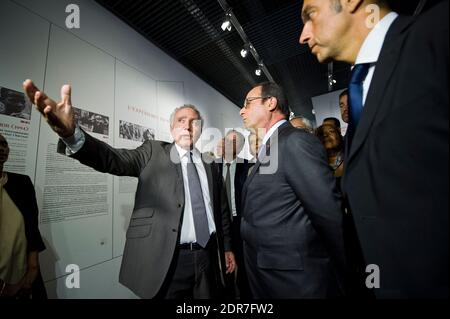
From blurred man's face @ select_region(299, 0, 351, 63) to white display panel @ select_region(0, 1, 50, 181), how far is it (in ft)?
8.12

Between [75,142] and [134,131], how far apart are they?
200 centimetres

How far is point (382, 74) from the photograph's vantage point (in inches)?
24.2

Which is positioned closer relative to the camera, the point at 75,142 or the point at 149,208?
the point at 75,142

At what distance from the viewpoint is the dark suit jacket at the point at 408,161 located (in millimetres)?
493

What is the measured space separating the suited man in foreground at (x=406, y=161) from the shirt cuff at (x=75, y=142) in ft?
4.37

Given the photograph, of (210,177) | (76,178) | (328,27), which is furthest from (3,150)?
(328,27)

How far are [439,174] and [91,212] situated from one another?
285 cm

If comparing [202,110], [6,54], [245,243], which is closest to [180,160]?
[245,243]

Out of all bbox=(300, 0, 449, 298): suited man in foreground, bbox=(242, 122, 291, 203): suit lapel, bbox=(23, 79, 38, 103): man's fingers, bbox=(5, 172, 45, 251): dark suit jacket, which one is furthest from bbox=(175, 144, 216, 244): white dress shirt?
bbox=(5, 172, 45, 251): dark suit jacket

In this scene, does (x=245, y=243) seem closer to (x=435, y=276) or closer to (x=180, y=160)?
(x=180, y=160)

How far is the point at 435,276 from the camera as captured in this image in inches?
19.7

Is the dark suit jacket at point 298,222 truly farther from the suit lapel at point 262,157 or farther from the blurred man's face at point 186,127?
the blurred man's face at point 186,127

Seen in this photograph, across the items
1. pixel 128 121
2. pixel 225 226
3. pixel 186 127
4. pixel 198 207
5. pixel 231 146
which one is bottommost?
pixel 225 226

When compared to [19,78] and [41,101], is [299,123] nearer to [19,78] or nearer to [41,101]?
[41,101]
